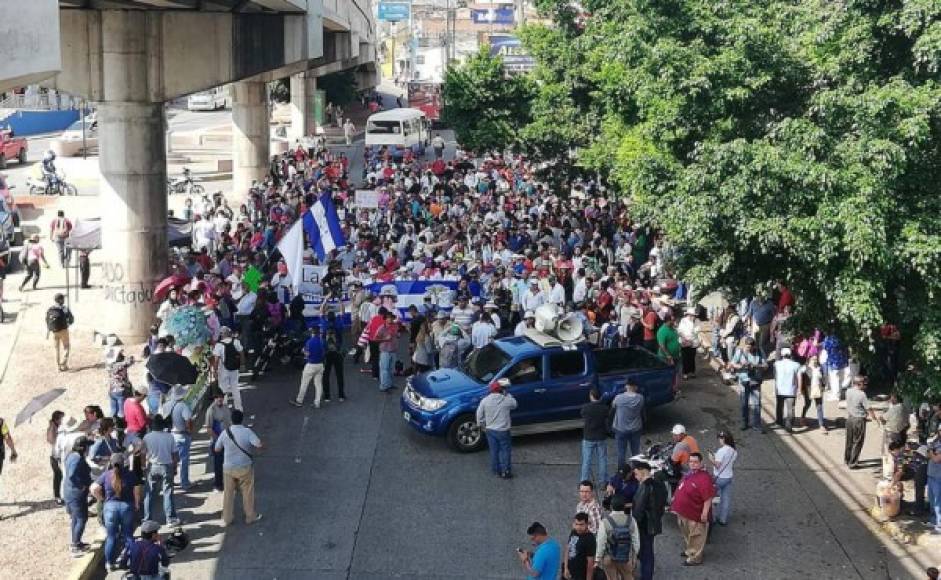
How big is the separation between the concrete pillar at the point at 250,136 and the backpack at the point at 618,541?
1402 inches

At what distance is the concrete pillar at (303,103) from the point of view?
63219 millimetres

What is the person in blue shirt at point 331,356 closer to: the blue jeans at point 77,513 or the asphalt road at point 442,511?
the asphalt road at point 442,511

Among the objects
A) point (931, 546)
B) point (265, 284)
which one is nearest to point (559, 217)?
point (265, 284)

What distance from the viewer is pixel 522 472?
16.6m

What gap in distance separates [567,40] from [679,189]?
64.2ft

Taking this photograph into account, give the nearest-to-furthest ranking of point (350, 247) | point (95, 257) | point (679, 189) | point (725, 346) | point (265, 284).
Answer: point (679, 189) < point (725, 346) < point (265, 284) < point (350, 247) < point (95, 257)

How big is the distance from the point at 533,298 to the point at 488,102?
17.3 metres

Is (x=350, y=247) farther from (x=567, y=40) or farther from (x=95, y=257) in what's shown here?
(x=567, y=40)

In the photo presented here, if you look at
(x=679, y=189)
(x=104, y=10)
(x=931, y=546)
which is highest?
(x=104, y=10)

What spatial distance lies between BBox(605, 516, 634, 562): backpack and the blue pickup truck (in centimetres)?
529

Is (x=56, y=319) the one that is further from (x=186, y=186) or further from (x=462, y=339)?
(x=186, y=186)

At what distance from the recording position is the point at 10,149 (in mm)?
54562

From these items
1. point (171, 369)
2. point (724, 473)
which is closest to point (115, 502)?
point (171, 369)

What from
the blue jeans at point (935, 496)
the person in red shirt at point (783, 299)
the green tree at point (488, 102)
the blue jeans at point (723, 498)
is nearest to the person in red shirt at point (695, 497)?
the blue jeans at point (723, 498)
